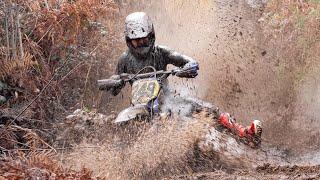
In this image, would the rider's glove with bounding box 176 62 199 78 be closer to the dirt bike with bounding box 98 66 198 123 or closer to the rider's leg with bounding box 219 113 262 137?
the dirt bike with bounding box 98 66 198 123

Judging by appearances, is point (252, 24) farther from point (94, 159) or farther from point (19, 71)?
point (94, 159)

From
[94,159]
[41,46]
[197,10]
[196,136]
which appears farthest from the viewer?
[197,10]

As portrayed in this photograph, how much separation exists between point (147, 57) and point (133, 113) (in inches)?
54.0

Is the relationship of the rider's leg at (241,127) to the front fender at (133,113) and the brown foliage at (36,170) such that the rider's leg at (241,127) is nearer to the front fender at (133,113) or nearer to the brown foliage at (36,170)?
the front fender at (133,113)

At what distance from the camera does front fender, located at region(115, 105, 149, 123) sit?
6404 millimetres

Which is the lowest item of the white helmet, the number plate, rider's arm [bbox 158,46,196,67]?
the number plate

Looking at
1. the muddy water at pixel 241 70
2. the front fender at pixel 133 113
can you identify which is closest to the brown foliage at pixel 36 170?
the front fender at pixel 133 113

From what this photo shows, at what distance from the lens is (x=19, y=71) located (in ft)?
25.8

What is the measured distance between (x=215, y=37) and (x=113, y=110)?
2.55 meters

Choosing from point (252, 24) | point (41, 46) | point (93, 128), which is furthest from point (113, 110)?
point (252, 24)

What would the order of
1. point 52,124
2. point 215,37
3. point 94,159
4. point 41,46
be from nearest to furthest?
point 94,159, point 52,124, point 41,46, point 215,37

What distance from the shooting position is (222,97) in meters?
9.33

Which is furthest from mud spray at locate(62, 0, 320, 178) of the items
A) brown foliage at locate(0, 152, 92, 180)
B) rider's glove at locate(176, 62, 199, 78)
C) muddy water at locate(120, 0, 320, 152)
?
brown foliage at locate(0, 152, 92, 180)

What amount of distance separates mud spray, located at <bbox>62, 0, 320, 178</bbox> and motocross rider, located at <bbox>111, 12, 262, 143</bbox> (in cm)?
32
